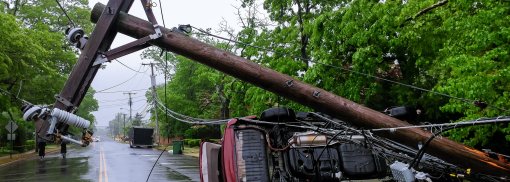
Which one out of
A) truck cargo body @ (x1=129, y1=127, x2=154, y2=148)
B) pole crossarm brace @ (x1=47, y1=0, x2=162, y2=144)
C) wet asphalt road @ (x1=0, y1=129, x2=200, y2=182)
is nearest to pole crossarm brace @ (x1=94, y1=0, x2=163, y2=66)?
pole crossarm brace @ (x1=47, y1=0, x2=162, y2=144)

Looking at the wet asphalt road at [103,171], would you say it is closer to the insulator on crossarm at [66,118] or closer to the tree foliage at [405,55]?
the tree foliage at [405,55]

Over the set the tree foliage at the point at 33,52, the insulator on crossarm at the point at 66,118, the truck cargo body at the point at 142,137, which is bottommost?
the insulator on crossarm at the point at 66,118

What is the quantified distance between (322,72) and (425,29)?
352cm

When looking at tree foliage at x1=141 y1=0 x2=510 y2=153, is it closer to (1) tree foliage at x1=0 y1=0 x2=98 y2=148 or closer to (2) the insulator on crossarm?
(2) the insulator on crossarm

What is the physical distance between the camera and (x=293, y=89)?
6.50 meters

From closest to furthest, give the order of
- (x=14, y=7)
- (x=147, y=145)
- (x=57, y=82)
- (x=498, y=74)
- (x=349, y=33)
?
(x=498, y=74) → (x=349, y=33) → (x=57, y=82) → (x=14, y=7) → (x=147, y=145)

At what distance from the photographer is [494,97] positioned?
8.08 meters

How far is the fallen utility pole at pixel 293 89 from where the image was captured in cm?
539

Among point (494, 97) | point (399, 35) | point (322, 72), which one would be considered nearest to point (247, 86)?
point (322, 72)

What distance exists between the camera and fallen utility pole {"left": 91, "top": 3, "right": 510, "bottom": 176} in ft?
17.7

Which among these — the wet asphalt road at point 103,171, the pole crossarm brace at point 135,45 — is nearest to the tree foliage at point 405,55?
→ the pole crossarm brace at point 135,45

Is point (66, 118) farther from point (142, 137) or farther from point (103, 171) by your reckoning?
point (142, 137)

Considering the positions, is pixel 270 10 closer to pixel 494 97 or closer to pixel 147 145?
pixel 494 97

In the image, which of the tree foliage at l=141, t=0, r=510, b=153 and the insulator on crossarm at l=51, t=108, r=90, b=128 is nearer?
the insulator on crossarm at l=51, t=108, r=90, b=128
